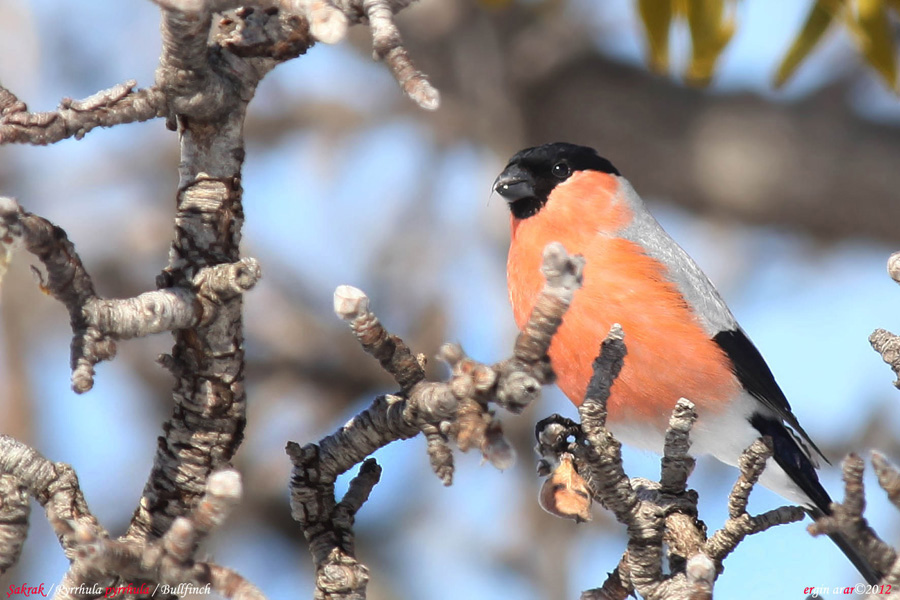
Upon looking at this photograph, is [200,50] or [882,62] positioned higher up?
[882,62]

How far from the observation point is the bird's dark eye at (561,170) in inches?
166

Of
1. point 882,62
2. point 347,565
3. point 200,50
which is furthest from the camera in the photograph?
point 882,62

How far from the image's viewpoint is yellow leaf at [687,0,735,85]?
3.61 metres

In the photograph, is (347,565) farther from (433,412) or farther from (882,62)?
(882,62)

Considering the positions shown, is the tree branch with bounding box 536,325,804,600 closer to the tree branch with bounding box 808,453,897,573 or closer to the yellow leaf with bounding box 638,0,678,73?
the tree branch with bounding box 808,453,897,573

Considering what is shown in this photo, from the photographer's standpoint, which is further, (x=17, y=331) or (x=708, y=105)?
(x=708, y=105)

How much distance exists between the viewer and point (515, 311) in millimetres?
3832

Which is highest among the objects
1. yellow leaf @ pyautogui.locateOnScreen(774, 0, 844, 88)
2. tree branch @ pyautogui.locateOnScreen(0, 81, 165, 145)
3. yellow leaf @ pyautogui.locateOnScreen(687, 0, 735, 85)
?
yellow leaf @ pyautogui.locateOnScreen(774, 0, 844, 88)

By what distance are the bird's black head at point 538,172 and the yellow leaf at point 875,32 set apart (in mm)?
1158

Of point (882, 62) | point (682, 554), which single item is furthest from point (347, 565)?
point (882, 62)

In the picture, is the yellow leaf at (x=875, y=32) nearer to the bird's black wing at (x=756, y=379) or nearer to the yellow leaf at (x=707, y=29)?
the yellow leaf at (x=707, y=29)

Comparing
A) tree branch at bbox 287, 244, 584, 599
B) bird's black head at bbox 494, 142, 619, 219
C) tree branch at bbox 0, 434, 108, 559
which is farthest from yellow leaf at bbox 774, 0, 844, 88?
tree branch at bbox 0, 434, 108, 559

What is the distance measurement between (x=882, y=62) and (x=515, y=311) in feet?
4.90

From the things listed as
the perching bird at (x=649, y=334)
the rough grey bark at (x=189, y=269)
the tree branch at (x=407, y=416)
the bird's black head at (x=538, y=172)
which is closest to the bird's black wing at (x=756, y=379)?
the perching bird at (x=649, y=334)
